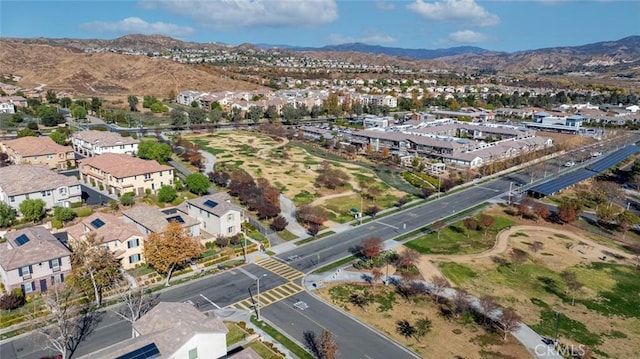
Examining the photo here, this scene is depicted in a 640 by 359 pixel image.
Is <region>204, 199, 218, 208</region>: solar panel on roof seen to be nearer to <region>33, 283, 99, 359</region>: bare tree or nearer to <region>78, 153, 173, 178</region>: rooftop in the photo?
<region>33, 283, 99, 359</region>: bare tree

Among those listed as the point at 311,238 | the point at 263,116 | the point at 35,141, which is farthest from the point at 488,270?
the point at 263,116

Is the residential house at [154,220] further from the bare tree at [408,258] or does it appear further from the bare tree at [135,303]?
the bare tree at [408,258]

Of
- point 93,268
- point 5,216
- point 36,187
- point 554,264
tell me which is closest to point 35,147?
point 36,187

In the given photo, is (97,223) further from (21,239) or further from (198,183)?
(198,183)

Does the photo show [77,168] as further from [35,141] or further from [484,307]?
[484,307]

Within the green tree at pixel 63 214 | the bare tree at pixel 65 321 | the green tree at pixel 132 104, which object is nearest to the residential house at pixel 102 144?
the green tree at pixel 63 214

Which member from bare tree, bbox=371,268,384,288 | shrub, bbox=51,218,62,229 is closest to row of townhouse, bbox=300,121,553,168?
bare tree, bbox=371,268,384,288

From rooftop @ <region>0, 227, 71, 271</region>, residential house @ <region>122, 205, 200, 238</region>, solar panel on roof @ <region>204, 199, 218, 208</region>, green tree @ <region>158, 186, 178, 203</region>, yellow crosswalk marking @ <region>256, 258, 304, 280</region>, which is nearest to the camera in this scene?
rooftop @ <region>0, 227, 71, 271</region>
